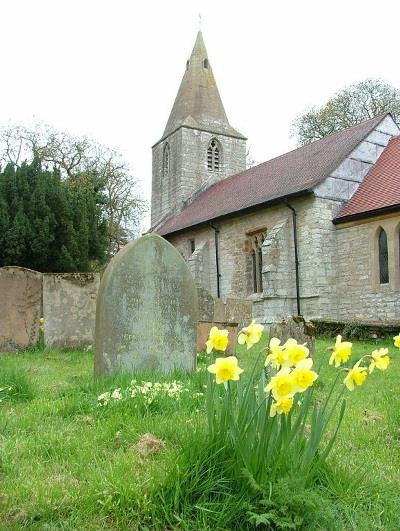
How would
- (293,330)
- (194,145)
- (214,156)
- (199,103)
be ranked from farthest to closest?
(199,103), (214,156), (194,145), (293,330)

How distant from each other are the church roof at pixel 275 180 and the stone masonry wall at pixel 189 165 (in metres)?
1.18

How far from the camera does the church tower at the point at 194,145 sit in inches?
1089

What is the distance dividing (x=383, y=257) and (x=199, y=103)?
16702 mm

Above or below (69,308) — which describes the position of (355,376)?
below

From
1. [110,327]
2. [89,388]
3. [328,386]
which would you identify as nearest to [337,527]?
[89,388]

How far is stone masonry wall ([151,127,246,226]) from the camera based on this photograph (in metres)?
27.5

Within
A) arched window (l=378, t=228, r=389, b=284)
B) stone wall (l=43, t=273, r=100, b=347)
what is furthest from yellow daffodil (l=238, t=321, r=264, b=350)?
arched window (l=378, t=228, r=389, b=284)

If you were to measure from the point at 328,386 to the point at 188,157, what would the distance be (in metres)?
22.7

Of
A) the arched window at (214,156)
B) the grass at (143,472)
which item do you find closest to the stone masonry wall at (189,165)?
the arched window at (214,156)

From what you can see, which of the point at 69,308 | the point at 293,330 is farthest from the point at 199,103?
the point at 293,330

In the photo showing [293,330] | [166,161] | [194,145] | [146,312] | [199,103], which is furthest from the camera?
[166,161]

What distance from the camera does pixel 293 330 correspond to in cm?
625

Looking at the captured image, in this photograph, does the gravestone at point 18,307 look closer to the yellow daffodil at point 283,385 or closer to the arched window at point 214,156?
the yellow daffodil at point 283,385

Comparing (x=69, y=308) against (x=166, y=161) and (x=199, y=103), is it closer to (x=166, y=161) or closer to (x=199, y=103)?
(x=166, y=161)
